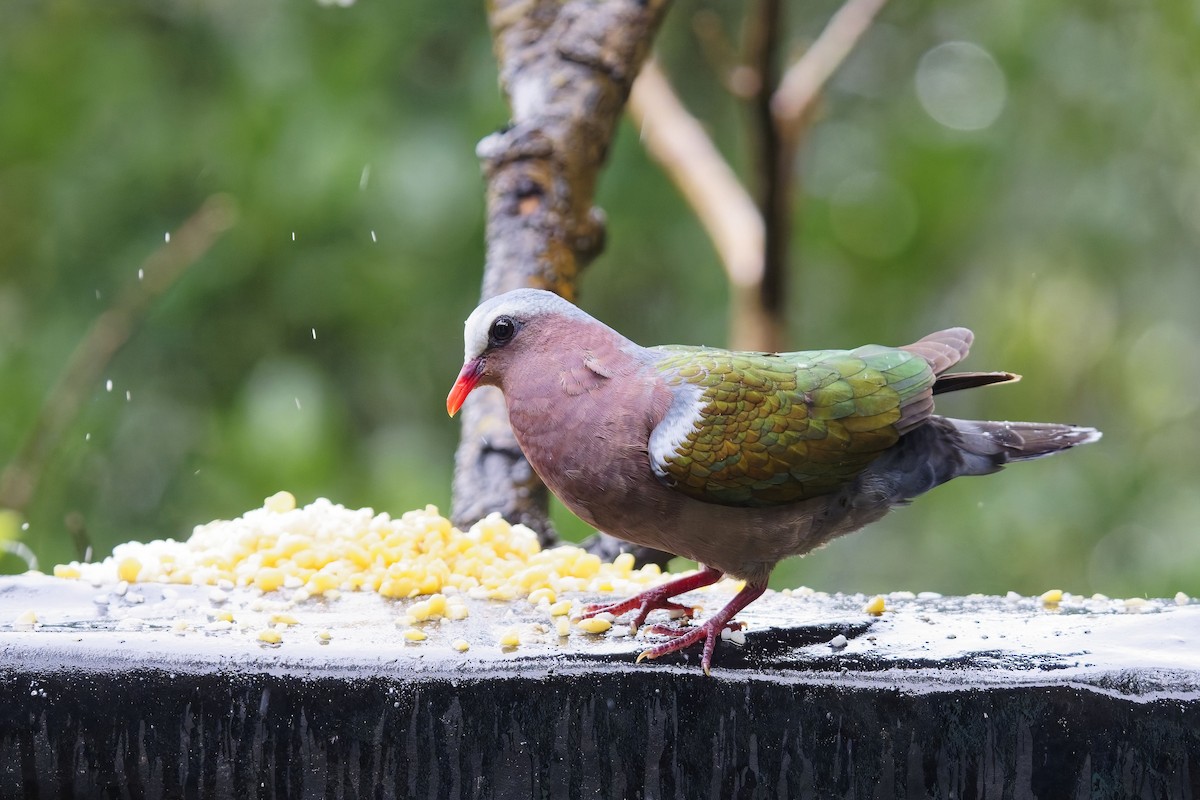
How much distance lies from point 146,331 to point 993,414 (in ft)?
14.2

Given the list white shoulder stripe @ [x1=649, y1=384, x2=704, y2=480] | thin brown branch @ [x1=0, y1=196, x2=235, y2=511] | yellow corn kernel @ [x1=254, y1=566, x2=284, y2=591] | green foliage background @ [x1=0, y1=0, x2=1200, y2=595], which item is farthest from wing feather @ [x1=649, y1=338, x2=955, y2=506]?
green foliage background @ [x1=0, y1=0, x2=1200, y2=595]

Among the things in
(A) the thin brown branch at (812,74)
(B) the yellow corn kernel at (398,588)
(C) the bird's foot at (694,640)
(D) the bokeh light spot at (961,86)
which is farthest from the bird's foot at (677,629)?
(D) the bokeh light spot at (961,86)

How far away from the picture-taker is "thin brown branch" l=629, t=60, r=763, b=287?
16.4ft

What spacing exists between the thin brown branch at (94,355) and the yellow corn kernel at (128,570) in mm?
1558

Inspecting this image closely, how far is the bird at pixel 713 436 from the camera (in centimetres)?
236

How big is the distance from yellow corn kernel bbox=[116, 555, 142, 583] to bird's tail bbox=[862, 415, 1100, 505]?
155cm

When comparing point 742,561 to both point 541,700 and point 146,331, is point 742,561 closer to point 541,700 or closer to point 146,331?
Answer: point 541,700

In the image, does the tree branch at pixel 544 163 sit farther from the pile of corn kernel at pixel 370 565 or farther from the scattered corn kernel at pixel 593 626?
the scattered corn kernel at pixel 593 626

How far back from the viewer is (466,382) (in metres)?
2.55

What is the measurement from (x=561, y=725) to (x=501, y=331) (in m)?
0.84

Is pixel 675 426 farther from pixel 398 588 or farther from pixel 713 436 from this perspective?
pixel 398 588

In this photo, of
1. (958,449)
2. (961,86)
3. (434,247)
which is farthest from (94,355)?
(961,86)

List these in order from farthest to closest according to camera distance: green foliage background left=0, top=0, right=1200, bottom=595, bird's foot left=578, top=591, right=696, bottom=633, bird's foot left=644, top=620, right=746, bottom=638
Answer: green foliage background left=0, top=0, right=1200, bottom=595 < bird's foot left=578, top=591, right=696, bottom=633 < bird's foot left=644, top=620, right=746, bottom=638

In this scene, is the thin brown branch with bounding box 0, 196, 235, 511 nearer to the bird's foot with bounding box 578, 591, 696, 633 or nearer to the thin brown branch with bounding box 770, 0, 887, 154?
the thin brown branch with bounding box 770, 0, 887, 154
